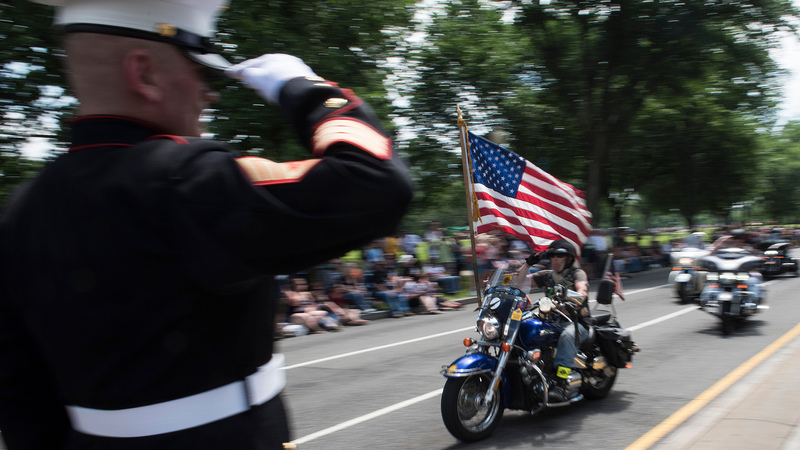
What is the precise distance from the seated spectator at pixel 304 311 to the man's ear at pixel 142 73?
1148cm

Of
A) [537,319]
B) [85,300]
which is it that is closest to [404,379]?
[537,319]

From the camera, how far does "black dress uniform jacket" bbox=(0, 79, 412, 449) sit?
986mm

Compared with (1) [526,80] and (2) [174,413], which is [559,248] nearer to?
(2) [174,413]

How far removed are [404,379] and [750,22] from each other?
23171mm

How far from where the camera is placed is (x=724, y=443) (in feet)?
15.8

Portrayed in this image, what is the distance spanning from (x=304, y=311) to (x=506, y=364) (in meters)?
7.39

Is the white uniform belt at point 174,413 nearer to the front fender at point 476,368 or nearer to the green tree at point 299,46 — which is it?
the front fender at point 476,368

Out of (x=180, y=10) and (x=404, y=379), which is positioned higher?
(x=180, y=10)


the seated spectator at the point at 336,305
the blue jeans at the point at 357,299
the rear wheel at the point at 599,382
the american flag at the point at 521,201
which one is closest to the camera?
the american flag at the point at 521,201

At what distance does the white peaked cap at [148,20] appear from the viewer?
3.64 feet

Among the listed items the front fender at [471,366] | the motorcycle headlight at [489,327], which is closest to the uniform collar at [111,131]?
the front fender at [471,366]

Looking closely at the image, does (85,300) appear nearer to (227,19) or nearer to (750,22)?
(227,19)

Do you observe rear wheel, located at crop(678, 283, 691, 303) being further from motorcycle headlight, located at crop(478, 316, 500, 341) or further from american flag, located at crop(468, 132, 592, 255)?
motorcycle headlight, located at crop(478, 316, 500, 341)

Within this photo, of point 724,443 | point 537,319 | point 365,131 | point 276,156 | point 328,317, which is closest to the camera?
point 365,131
